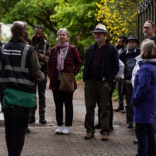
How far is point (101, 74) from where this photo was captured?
7723 millimetres

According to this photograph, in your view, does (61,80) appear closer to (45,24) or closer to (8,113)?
(8,113)

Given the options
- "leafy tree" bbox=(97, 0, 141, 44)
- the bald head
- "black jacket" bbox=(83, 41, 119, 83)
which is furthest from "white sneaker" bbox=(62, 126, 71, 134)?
"leafy tree" bbox=(97, 0, 141, 44)

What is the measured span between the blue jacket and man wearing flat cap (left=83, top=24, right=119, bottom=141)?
1935 millimetres

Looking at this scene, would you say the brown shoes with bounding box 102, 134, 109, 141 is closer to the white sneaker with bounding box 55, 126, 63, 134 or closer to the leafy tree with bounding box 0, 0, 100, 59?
the white sneaker with bounding box 55, 126, 63, 134

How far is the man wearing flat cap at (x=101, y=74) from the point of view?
773 centimetres

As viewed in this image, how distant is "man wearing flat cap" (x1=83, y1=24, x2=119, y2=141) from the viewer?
7.73 metres

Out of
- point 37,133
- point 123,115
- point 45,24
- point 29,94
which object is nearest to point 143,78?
point 29,94

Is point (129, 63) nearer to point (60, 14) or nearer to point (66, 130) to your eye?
point (66, 130)

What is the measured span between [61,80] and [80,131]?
1.14m

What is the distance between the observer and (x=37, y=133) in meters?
8.16

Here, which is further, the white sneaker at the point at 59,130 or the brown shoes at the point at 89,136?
the white sneaker at the point at 59,130

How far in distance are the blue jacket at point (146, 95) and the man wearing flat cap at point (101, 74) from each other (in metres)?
1.93

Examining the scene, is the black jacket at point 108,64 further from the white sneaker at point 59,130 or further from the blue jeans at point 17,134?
the blue jeans at point 17,134

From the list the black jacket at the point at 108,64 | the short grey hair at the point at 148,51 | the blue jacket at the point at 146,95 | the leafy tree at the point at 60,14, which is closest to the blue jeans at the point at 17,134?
the blue jacket at the point at 146,95
